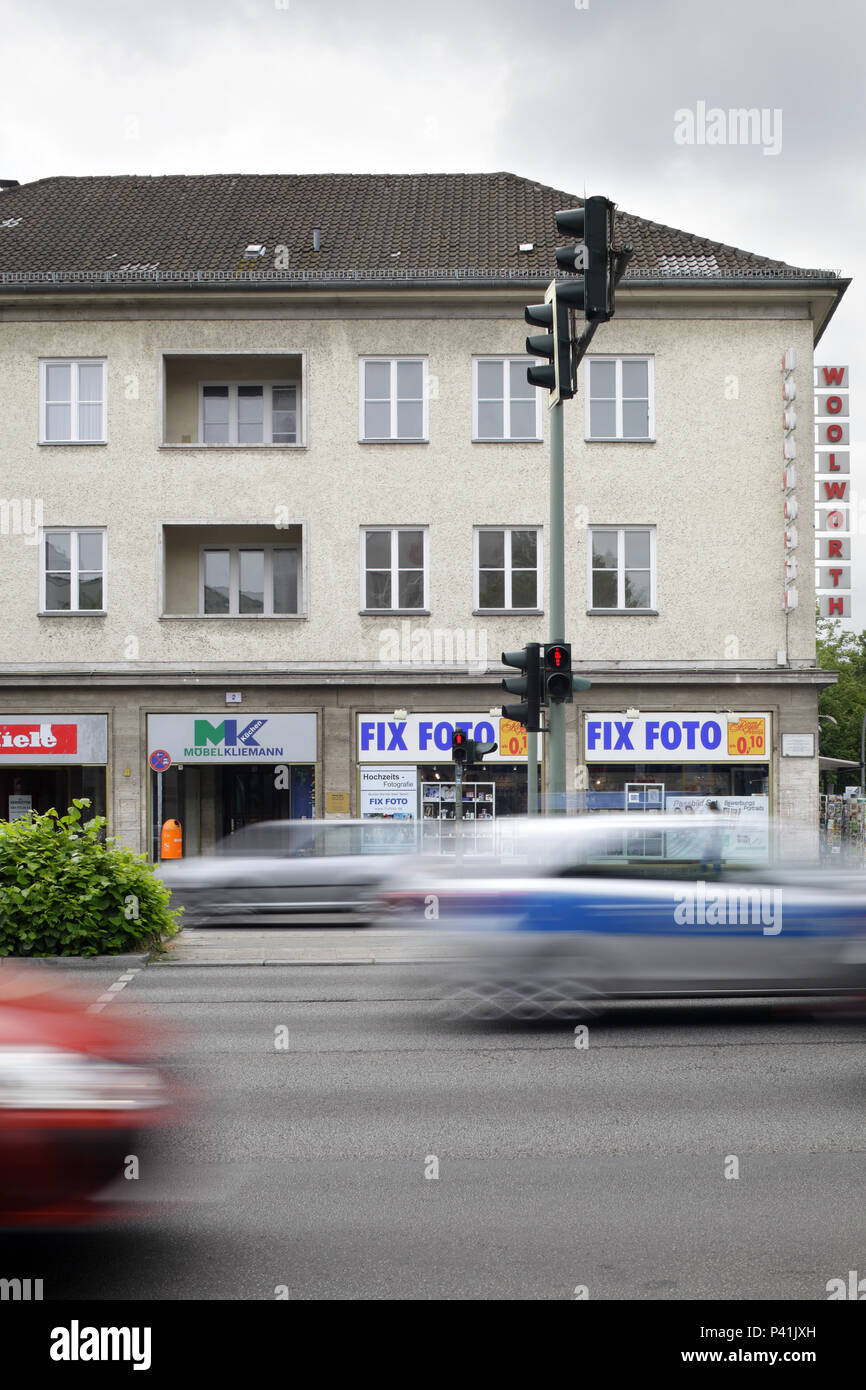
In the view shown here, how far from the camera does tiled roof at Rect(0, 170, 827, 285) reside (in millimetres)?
27484

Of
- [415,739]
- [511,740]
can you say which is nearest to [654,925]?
[511,740]

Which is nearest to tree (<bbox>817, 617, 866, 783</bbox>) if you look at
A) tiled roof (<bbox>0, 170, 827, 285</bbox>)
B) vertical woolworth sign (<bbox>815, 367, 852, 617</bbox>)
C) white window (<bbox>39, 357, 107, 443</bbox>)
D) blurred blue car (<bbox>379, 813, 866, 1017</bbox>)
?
vertical woolworth sign (<bbox>815, 367, 852, 617</bbox>)

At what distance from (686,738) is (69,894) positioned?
1517 cm

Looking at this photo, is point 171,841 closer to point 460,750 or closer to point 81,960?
point 460,750

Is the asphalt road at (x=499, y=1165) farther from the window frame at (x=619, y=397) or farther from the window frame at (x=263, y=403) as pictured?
the window frame at (x=263, y=403)

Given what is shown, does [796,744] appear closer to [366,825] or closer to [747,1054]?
[366,825]

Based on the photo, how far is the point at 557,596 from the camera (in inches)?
593

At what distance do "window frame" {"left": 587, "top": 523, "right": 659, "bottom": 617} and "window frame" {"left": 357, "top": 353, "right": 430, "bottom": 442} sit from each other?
3697 mm

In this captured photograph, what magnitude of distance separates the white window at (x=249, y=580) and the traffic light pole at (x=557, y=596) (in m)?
12.7

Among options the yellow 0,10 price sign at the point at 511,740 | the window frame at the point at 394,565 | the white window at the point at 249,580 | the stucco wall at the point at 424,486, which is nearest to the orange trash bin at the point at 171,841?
the stucco wall at the point at 424,486

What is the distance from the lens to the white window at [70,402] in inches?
1072

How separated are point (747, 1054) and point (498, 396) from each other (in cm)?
2033

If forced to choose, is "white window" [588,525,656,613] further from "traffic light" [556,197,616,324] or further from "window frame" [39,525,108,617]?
"traffic light" [556,197,616,324]

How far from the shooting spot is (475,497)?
88.3 ft
